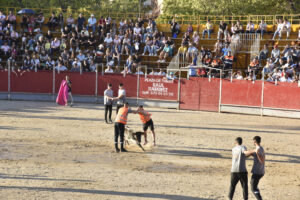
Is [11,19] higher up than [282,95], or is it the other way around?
[11,19]

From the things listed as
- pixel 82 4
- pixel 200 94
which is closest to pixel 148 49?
pixel 200 94

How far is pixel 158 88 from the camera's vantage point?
2939cm

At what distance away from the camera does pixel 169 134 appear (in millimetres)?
19844

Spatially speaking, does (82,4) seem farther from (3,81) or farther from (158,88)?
(158,88)

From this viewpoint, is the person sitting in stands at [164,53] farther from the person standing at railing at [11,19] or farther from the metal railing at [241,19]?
the person standing at railing at [11,19]

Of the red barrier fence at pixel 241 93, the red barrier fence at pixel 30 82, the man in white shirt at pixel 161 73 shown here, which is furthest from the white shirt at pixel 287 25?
the red barrier fence at pixel 30 82

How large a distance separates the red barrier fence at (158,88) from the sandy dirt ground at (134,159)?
14.1 ft

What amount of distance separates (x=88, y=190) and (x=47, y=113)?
1410 centimetres

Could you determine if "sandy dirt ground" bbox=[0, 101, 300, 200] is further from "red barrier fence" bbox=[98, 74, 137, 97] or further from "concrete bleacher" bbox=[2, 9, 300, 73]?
"concrete bleacher" bbox=[2, 9, 300, 73]

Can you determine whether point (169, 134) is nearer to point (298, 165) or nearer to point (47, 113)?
point (298, 165)

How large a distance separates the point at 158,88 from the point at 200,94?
2692 millimetres

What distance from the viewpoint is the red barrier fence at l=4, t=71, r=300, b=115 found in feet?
85.9

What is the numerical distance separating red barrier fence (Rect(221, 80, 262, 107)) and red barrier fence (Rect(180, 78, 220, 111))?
46cm

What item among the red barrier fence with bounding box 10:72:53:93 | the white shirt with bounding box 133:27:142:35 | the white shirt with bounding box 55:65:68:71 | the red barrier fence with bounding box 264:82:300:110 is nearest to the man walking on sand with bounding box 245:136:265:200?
the red barrier fence with bounding box 264:82:300:110
